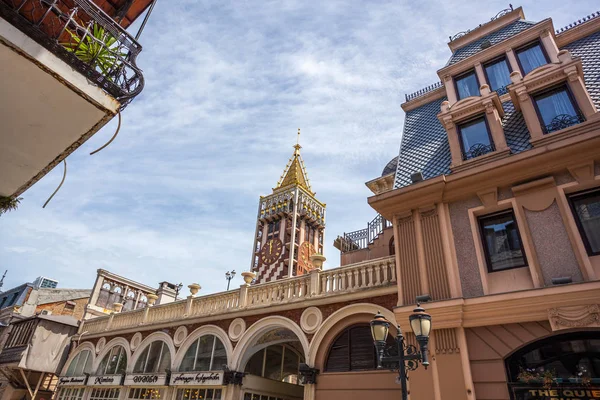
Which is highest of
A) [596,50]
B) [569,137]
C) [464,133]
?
[596,50]

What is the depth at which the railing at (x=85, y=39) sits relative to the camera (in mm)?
3490

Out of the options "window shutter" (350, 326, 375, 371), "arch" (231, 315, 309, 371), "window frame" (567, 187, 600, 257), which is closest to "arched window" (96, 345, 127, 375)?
"arch" (231, 315, 309, 371)

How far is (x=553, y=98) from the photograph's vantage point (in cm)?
998

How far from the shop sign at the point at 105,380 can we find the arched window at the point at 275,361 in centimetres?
711

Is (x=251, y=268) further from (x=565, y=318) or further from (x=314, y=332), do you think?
(x=565, y=318)

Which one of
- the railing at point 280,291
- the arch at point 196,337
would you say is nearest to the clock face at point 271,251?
the arch at point 196,337

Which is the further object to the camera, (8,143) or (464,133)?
(464,133)

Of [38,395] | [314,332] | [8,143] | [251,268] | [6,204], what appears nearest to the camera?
[8,143]

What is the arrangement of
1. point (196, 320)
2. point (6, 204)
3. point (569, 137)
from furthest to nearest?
point (196, 320) → point (569, 137) → point (6, 204)

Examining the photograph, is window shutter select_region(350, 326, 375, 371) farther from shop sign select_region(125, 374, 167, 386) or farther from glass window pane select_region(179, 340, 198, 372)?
shop sign select_region(125, 374, 167, 386)

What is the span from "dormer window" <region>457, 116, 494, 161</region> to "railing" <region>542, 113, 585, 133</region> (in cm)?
136

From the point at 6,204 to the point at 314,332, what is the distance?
9421mm

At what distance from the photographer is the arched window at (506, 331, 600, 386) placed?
717 centimetres

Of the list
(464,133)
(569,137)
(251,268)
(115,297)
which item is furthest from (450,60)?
(251,268)
